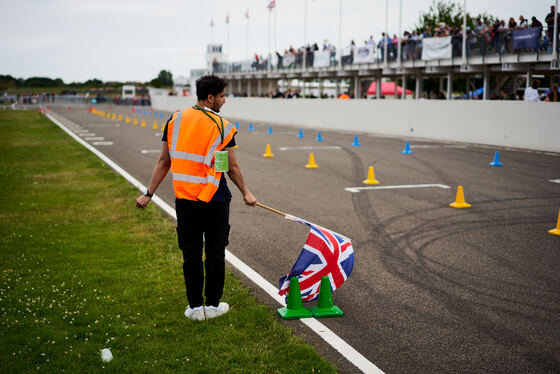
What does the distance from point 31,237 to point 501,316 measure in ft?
18.2

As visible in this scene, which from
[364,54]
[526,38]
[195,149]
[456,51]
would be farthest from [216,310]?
[364,54]

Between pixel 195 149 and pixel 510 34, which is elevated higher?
pixel 510 34

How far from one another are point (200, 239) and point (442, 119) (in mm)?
20779

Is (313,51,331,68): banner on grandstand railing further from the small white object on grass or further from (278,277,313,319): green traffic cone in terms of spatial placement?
the small white object on grass

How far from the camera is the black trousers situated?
4.46 m

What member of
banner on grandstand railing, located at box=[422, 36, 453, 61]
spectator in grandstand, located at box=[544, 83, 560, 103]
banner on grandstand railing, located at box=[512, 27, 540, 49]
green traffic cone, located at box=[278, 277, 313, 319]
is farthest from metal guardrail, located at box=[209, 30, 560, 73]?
green traffic cone, located at box=[278, 277, 313, 319]

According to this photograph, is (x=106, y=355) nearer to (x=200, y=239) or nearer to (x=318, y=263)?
(x=200, y=239)

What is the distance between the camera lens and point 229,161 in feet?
15.1

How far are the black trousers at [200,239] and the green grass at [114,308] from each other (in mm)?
279

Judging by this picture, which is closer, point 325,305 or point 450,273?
point 325,305

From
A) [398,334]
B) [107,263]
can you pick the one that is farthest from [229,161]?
[107,263]

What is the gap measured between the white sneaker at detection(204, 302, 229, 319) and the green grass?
0.05m

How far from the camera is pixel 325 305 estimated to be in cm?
477

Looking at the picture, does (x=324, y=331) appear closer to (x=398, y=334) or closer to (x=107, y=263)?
(x=398, y=334)
